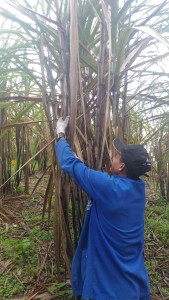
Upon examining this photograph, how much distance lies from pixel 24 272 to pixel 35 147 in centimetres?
267

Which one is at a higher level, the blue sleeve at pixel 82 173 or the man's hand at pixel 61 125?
the man's hand at pixel 61 125

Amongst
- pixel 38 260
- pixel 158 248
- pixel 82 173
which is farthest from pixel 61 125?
pixel 158 248

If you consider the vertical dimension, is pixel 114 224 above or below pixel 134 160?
below

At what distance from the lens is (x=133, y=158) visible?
1128 millimetres

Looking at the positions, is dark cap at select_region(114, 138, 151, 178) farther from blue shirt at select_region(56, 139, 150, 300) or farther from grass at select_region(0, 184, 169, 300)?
grass at select_region(0, 184, 169, 300)

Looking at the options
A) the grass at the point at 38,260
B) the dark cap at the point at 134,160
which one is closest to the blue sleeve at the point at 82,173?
the dark cap at the point at 134,160

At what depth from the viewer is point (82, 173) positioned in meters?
1.07

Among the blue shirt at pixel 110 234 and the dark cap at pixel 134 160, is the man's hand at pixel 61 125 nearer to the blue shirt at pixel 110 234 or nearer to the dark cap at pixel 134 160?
the blue shirt at pixel 110 234

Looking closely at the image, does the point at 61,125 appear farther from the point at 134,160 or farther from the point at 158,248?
the point at 158,248

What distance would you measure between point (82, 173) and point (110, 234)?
0.88ft

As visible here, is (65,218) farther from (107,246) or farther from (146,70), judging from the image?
(146,70)

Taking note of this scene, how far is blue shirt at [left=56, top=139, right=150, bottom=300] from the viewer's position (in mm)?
1080

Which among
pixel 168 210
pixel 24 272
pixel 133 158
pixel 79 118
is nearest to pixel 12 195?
pixel 24 272

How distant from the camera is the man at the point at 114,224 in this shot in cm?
108
